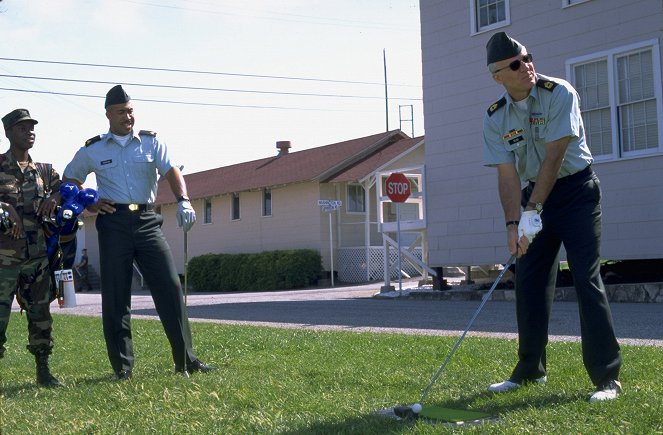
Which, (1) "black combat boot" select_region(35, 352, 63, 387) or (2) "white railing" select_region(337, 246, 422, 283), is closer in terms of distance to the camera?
(1) "black combat boot" select_region(35, 352, 63, 387)

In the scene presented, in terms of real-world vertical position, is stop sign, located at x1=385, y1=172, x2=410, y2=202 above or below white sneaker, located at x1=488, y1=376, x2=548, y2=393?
above

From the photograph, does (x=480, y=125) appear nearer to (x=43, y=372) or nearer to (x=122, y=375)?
(x=122, y=375)

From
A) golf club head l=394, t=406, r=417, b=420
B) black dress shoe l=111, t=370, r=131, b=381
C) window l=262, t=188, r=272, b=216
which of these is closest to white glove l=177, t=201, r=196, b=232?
black dress shoe l=111, t=370, r=131, b=381

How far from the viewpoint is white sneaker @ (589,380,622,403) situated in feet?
15.9

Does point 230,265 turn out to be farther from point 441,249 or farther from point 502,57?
point 502,57

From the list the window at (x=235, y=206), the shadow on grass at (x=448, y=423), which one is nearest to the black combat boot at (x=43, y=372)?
the shadow on grass at (x=448, y=423)

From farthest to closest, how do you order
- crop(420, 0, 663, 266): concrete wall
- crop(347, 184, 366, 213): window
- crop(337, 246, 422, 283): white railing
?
crop(347, 184, 366, 213): window → crop(337, 246, 422, 283): white railing → crop(420, 0, 663, 266): concrete wall

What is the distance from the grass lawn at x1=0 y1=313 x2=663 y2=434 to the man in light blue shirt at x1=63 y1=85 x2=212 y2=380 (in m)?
0.30

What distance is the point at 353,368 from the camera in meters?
6.87

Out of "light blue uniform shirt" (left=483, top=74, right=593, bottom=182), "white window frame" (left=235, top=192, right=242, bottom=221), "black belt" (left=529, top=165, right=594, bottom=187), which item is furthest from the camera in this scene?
"white window frame" (left=235, top=192, right=242, bottom=221)

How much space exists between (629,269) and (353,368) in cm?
1131

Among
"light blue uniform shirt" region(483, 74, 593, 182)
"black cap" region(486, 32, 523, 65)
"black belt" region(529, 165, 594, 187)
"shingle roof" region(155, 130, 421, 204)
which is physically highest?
"shingle roof" region(155, 130, 421, 204)

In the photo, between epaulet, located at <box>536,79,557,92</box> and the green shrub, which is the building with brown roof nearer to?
the green shrub

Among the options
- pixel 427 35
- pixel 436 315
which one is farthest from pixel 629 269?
pixel 427 35
